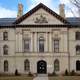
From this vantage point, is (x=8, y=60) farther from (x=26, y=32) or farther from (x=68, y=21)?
(x=68, y=21)

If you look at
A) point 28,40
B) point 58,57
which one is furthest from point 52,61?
point 28,40

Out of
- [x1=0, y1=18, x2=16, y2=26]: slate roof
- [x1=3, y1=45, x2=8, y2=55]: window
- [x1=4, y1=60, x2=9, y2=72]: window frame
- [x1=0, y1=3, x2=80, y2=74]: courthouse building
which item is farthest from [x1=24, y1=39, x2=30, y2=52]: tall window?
[x1=0, y1=18, x2=16, y2=26]: slate roof

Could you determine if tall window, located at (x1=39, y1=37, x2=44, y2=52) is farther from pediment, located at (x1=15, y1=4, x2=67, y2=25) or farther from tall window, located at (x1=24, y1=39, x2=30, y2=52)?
pediment, located at (x1=15, y1=4, x2=67, y2=25)

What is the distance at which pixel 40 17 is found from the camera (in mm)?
80062

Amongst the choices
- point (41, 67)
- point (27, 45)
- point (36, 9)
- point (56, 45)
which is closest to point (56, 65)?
point (41, 67)

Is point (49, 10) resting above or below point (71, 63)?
above

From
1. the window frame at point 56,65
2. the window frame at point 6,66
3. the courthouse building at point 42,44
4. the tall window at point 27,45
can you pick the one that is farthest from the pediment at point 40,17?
the window frame at point 6,66

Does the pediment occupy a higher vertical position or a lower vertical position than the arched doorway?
higher

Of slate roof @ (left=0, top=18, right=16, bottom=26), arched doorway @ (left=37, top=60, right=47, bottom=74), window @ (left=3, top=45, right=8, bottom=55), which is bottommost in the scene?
arched doorway @ (left=37, top=60, right=47, bottom=74)

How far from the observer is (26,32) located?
79.8m

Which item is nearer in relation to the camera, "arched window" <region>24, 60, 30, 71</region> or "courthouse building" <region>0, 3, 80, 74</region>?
"courthouse building" <region>0, 3, 80, 74</region>

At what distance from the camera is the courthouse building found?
79000mm

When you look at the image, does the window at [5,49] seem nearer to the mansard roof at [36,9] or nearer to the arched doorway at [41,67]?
the mansard roof at [36,9]

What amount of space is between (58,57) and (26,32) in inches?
313
